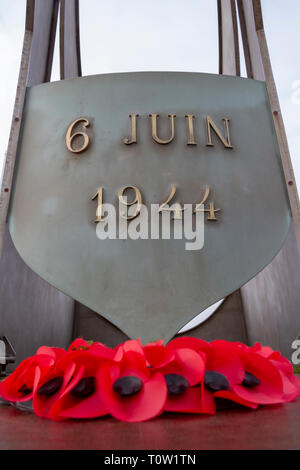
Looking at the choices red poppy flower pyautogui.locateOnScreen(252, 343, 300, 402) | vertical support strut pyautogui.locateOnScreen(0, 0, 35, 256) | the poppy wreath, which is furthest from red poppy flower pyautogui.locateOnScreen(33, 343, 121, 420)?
vertical support strut pyautogui.locateOnScreen(0, 0, 35, 256)

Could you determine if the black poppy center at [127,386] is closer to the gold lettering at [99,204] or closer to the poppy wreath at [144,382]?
the poppy wreath at [144,382]

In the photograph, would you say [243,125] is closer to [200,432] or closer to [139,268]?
[139,268]

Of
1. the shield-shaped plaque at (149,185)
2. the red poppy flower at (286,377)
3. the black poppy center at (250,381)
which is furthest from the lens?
the shield-shaped plaque at (149,185)

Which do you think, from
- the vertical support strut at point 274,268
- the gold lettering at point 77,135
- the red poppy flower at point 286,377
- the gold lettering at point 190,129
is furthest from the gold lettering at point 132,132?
the red poppy flower at point 286,377

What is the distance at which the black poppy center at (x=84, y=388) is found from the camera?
2.39ft

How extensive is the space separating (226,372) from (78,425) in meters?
0.34

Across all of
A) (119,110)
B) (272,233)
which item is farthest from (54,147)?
(272,233)

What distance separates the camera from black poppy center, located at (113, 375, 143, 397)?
70 centimetres

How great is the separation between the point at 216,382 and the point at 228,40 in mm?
7417

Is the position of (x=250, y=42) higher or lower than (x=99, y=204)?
higher

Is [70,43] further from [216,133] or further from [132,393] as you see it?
[132,393]

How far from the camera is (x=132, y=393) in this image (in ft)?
2.31

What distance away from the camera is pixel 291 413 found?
2.59 ft

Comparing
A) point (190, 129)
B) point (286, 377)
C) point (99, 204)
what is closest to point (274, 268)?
point (190, 129)
